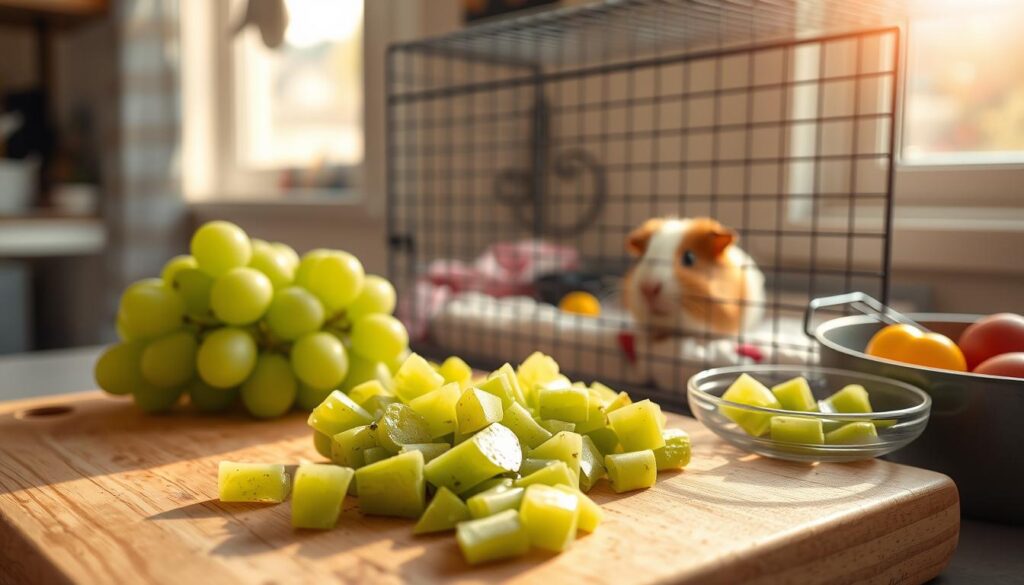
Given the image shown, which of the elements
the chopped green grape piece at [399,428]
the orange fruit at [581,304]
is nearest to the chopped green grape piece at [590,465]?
the chopped green grape piece at [399,428]

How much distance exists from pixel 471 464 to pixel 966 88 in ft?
4.13

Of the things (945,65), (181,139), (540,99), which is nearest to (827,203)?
(945,65)

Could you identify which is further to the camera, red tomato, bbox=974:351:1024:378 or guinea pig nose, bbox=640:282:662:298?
guinea pig nose, bbox=640:282:662:298

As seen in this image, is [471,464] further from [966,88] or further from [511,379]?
[966,88]

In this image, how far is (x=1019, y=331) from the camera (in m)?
0.67

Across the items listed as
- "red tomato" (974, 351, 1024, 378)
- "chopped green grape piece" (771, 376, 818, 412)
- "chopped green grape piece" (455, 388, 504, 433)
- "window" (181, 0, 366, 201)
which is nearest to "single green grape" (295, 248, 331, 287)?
"chopped green grape piece" (455, 388, 504, 433)

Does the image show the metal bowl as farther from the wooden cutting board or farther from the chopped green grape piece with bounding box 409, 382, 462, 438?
the chopped green grape piece with bounding box 409, 382, 462, 438

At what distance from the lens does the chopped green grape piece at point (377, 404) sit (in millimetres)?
606

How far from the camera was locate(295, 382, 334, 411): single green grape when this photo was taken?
0.79 m

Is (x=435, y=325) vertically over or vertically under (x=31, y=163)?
under

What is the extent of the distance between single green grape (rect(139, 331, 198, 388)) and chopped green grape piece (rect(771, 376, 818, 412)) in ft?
1.67

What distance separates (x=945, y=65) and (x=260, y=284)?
120 centimetres

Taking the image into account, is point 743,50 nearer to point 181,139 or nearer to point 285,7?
point 285,7

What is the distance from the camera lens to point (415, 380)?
0.62 m
